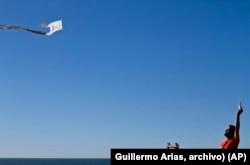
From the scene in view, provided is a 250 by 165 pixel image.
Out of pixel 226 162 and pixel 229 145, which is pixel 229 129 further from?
pixel 226 162

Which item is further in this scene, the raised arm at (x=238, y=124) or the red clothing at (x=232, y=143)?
the red clothing at (x=232, y=143)

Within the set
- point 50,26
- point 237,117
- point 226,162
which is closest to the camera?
point 226,162

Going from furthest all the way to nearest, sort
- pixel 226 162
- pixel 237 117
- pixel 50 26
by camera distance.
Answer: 1. pixel 50 26
2. pixel 237 117
3. pixel 226 162

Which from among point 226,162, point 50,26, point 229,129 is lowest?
point 226,162

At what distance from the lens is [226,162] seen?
8.67 m

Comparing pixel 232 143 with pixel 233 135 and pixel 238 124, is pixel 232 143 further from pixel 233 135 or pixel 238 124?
pixel 238 124

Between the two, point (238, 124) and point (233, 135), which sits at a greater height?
point (238, 124)

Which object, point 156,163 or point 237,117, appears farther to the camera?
point 237,117

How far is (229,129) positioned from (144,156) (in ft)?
8.88

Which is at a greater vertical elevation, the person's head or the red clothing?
the person's head

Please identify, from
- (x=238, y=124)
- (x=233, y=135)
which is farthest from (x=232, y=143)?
(x=238, y=124)

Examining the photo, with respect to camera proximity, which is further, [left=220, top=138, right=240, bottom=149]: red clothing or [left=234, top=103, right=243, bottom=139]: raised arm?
[left=220, top=138, right=240, bottom=149]: red clothing

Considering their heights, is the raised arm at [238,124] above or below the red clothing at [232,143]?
above

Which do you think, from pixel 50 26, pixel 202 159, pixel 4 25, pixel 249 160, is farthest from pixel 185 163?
pixel 4 25
